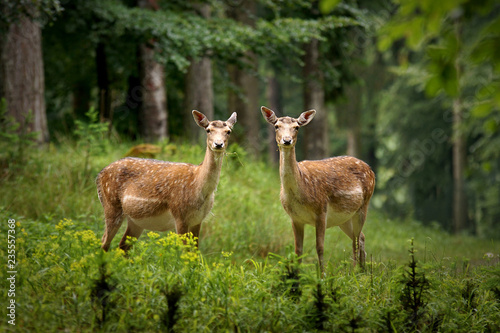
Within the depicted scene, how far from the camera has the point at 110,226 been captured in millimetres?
6254

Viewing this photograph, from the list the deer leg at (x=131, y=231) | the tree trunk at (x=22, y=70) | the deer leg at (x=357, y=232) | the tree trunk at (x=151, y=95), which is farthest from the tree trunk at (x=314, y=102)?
the deer leg at (x=131, y=231)

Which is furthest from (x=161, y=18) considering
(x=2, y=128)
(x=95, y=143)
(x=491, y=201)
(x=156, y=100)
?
(x=491, y=201)

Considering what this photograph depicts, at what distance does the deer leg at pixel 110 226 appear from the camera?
6218 mm

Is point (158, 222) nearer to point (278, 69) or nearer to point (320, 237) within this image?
point (320, 237)

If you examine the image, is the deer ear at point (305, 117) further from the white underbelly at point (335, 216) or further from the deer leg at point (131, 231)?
the deer leg at point (131, 231)

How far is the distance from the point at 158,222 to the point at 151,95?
245 inches

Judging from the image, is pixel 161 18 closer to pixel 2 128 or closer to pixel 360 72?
pixel 2 128

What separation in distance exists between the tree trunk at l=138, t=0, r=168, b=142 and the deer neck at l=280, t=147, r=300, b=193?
21.4 ft

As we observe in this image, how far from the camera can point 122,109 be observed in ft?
44.6

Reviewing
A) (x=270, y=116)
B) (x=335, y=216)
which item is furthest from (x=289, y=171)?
(x=335, y=216)

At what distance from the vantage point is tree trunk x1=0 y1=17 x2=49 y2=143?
31.2 feet

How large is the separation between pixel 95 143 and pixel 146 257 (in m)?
4.47

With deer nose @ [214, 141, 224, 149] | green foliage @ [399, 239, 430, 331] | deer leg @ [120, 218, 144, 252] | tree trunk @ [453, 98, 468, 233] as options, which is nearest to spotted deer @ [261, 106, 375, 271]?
deer nose @ [214, 141, 224, 149]

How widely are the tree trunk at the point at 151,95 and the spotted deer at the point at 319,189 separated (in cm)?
597
